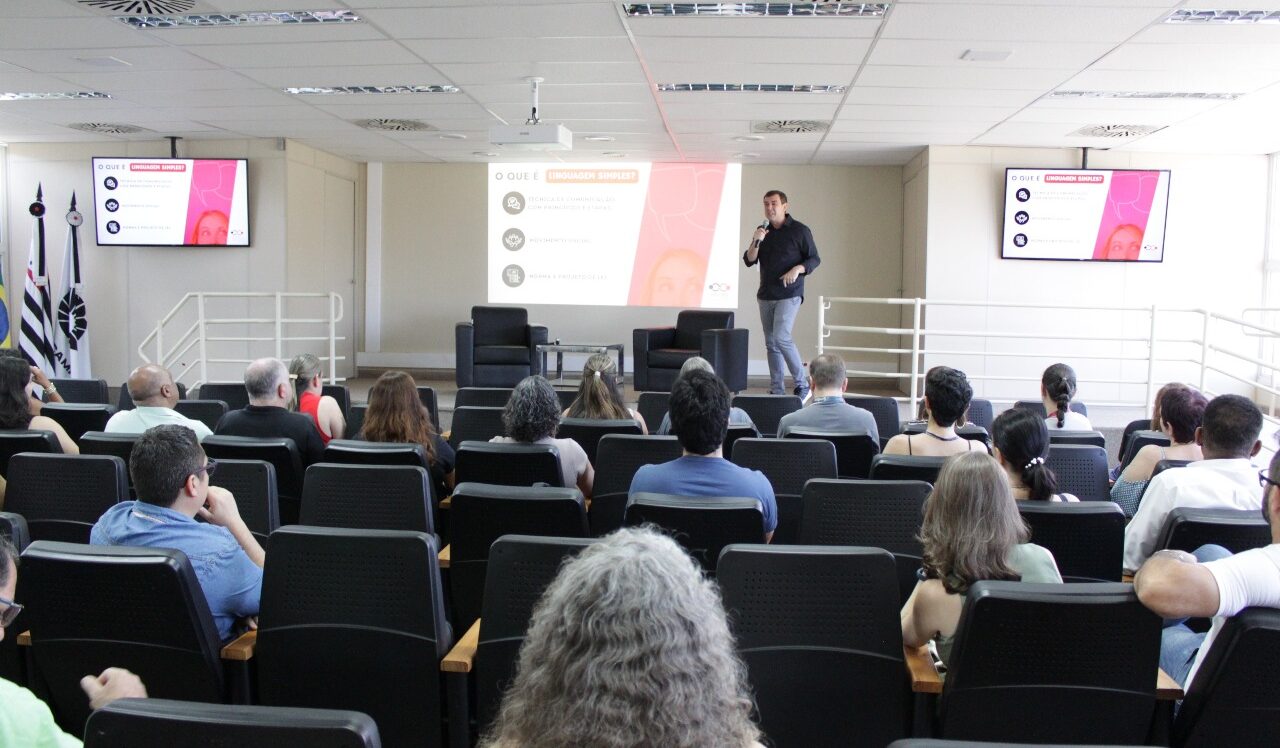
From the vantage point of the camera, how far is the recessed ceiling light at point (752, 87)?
6988mm

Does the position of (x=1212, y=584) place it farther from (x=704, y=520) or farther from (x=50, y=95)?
(x=50, y=95)

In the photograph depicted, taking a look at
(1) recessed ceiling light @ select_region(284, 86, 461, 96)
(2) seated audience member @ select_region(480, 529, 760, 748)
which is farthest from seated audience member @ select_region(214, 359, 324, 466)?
(1) recessed ceiling light @ select_region(284, 86, 461, 96)

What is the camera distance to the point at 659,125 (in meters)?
8.76

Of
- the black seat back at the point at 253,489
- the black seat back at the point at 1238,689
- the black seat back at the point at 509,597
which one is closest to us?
the black seat back at the point at 1238,689

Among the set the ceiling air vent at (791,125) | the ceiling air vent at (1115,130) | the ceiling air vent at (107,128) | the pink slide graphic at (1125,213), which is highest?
the ceiling air vent at (791,125)

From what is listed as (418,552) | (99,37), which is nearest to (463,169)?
(99,37)

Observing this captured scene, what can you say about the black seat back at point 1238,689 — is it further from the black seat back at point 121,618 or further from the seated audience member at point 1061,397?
the seated audience member at point 1061,397

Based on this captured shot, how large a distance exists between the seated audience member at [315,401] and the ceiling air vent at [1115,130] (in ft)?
22.7

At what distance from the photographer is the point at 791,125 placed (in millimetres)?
8695

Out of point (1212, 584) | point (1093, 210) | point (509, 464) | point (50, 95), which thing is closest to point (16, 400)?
point (509, 464)

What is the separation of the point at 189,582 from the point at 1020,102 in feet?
23.4

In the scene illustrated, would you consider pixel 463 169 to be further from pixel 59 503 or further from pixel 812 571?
pixel 812 571

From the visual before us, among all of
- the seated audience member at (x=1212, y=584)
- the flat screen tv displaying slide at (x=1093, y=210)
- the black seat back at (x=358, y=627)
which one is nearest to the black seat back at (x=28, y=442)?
the black seat back at (x=358, y=627)

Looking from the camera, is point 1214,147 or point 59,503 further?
point 1214,147
